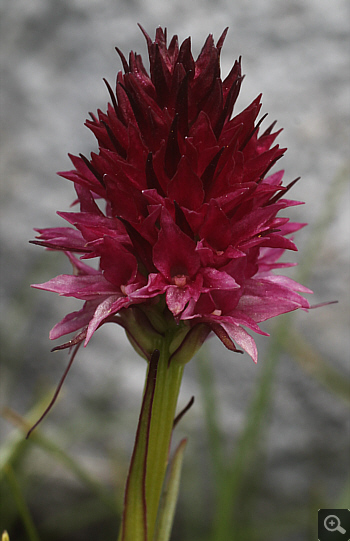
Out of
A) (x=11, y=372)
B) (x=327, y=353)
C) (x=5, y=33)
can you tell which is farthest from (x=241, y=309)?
(x=5, y=33)

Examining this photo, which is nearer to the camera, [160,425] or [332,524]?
[160,425]

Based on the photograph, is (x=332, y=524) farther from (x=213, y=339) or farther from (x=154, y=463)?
(x=213, y=339)

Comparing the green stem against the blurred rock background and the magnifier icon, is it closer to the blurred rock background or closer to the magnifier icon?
the magnifier icon

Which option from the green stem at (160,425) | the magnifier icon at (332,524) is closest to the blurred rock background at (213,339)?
the magnifier icon at (332,524)

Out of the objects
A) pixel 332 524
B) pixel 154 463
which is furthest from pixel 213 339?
pixel 154 463

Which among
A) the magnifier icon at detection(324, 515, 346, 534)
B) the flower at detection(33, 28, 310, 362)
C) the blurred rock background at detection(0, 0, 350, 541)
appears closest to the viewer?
the flower at detection(33, 28, 310, 362)

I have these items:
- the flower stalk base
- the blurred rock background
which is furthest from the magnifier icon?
the blurred rock background
